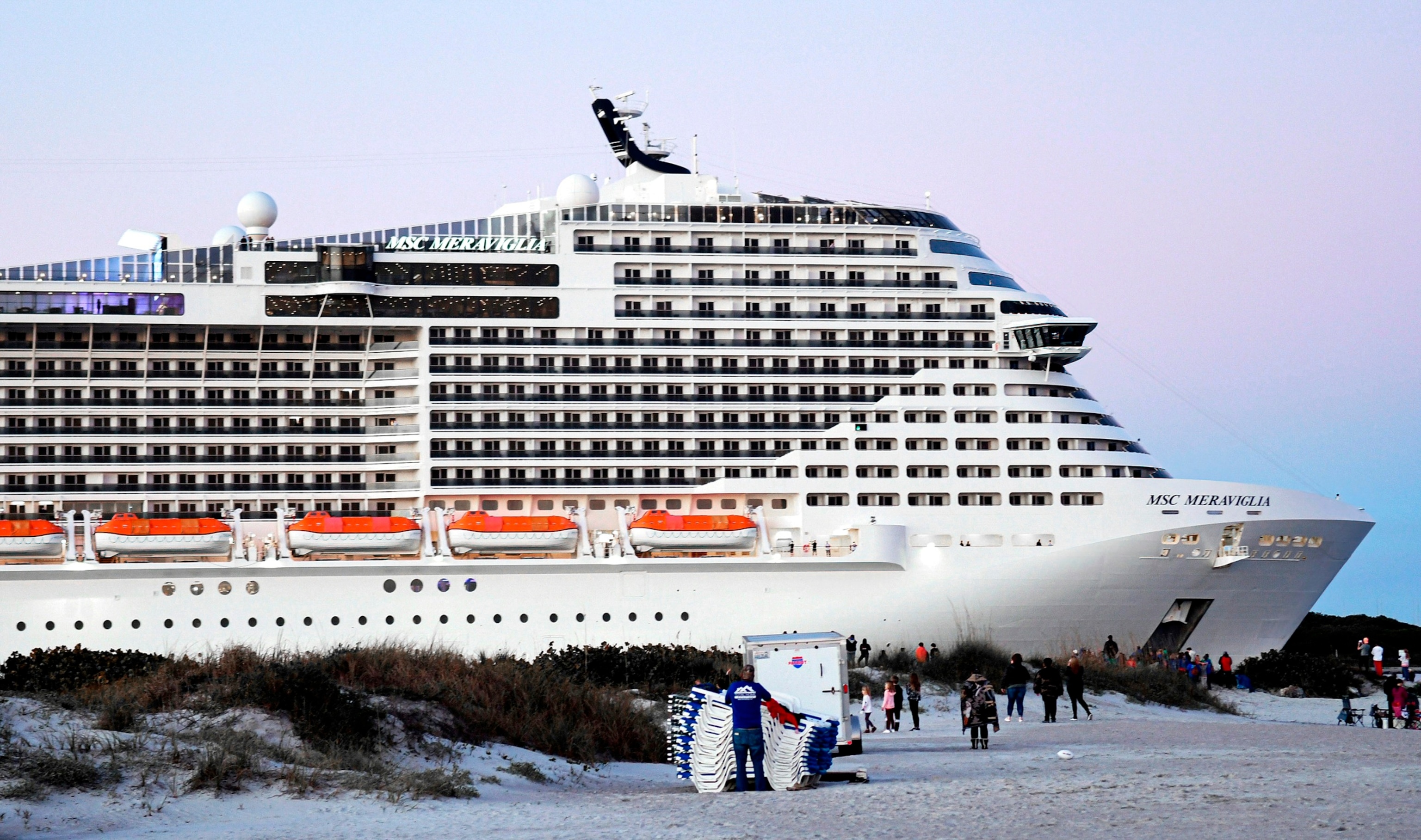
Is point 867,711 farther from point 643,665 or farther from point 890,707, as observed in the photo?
point 643,665

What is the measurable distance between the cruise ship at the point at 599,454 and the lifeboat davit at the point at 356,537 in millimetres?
75

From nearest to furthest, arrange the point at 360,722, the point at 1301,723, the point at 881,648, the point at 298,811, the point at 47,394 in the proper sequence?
the point at 298,811 → the point at 360,722 → the point at 1301,723 → the point at 881,648 → the point at 47,394

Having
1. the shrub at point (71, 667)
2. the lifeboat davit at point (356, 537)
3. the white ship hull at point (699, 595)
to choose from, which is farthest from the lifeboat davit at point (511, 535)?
the shrub at point (71, 667)

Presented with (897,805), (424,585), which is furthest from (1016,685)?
(424,585)

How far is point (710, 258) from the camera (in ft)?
154

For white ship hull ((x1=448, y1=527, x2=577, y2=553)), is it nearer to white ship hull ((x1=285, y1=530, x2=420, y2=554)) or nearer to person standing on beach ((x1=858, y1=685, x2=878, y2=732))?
white ship hull ((x1=285, y1=530, x2=420, y2=554))

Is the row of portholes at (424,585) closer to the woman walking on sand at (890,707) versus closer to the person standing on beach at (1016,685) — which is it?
the woman walking on sand at (890,707)

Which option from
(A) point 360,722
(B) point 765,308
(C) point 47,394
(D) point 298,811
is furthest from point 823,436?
(D) point 298,811

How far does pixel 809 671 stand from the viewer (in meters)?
25.6

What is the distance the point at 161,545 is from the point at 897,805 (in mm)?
29339

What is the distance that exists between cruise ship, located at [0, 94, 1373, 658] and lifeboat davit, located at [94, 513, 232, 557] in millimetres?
101

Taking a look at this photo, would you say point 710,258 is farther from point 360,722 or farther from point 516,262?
point 360,722

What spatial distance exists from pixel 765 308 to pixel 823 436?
13.7ft

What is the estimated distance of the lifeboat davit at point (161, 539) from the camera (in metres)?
41.9
